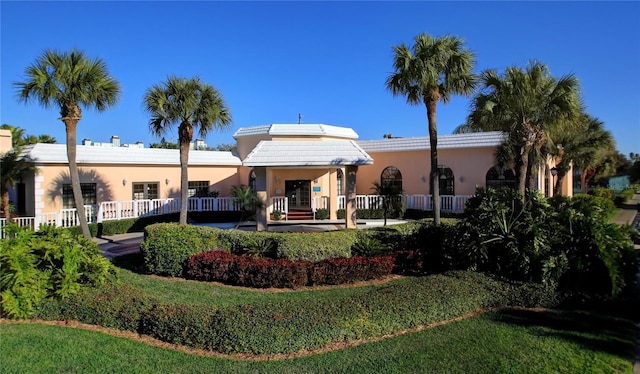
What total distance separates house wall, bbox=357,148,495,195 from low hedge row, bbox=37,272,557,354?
44.7 ft

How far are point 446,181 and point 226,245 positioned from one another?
48.4ft

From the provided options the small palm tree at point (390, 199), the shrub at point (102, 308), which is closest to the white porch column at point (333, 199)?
the small palm tree at point (390, 199)

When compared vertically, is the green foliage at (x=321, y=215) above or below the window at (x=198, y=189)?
below

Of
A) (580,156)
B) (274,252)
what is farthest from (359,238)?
(580,156)

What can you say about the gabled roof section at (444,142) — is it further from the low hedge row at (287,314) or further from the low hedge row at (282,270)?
the low hedge row at (287,314)

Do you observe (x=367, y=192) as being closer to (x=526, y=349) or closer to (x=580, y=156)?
(x=580, y=156)

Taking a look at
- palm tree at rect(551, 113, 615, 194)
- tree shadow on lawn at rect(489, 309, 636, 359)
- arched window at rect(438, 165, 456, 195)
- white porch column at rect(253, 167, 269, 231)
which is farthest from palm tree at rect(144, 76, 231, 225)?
palm tree at rect(551, 113, 615, 194)

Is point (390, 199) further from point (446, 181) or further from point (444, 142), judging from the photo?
point (444, 142)

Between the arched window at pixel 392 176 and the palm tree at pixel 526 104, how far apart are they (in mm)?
9482

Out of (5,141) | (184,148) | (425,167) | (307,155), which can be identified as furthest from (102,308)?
(425,167)

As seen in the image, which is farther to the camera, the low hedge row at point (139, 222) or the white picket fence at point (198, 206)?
the white picket fence at point (198, 206)

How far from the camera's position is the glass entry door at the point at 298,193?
21.5 metres

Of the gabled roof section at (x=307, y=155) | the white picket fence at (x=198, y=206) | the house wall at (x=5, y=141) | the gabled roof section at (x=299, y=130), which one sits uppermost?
the gabled roof section at (x=299, y=130)

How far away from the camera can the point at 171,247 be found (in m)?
10.8
